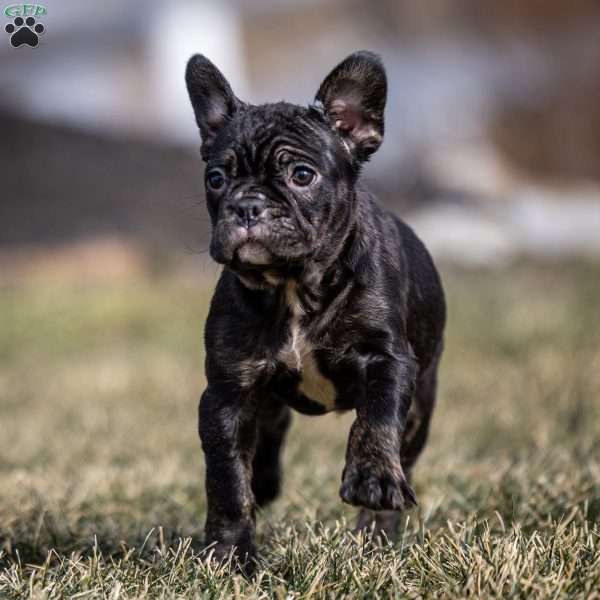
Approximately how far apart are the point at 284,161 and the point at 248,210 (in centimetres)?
21

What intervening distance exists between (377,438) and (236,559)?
56 centimetres

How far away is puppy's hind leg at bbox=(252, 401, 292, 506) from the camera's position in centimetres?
411

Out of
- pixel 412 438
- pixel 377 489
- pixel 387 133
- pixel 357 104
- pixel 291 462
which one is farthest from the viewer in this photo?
pixel 387 133

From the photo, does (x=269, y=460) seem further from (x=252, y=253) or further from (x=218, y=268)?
(x=252, y=253)

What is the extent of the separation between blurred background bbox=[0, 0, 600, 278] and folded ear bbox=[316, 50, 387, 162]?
10.6m

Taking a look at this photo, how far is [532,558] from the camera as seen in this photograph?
309cm

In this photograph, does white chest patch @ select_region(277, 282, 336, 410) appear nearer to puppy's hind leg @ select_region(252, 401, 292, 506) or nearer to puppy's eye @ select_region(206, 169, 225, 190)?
puppy's eye @ select_region(206, 169, 225, 190)

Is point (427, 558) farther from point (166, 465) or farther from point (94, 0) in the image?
point (94, 0)

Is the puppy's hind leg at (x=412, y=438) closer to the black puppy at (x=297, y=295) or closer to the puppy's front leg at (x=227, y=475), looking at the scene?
the black puppy at (x=297, y=295)

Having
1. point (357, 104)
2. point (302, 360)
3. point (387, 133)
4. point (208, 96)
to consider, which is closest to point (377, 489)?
point (302, 360)

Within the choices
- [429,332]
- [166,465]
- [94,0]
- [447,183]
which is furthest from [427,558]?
[94,0]

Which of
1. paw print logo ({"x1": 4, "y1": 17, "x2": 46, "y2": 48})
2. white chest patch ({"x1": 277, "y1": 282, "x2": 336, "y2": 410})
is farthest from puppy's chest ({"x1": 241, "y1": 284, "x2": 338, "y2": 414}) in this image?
paw print logo ({"x1": 4, "y1": 17, "x2": 46, "y2": 48})

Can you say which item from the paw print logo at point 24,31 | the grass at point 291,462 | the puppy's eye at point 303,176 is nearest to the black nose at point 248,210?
the puppy's eye at point 303,176

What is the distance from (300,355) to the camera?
11.0 feet
